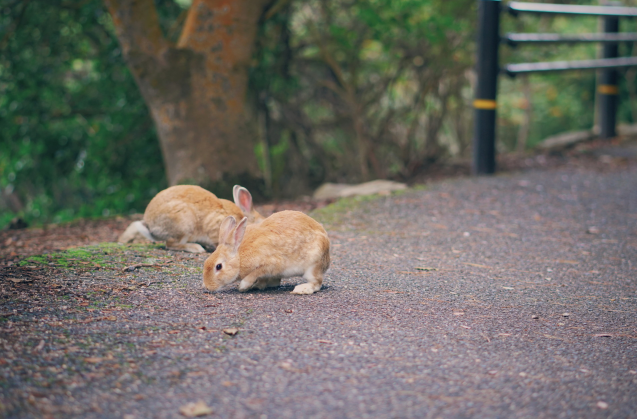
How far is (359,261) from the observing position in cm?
479

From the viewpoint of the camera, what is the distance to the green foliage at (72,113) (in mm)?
8578

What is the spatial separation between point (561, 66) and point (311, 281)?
22.8 ft

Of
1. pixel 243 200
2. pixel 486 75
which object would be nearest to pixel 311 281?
pixel 243 200

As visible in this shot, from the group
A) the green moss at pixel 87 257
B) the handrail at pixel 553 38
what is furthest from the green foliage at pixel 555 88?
the green moss at pixel 87 257

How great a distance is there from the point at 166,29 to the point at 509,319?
7.17 metres

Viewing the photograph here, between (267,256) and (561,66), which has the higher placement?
(561,66)

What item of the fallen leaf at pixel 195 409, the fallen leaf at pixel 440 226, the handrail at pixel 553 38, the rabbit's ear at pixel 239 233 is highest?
the handrail at pixel 553 38

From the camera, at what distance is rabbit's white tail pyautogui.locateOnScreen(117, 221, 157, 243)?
16.5 ft

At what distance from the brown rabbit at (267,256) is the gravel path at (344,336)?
12 centimetres

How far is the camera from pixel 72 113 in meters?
8.77

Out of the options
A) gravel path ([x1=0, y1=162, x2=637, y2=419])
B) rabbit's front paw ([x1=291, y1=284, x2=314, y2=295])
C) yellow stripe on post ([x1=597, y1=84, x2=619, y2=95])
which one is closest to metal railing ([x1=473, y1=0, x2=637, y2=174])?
yellow stripe on post ([x1=597, y1=84, x2=619, y2=95])

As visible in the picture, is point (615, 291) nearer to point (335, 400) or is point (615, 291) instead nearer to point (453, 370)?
point (453, 370)

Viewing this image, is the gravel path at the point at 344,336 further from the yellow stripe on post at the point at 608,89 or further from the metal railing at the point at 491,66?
the yellow stripe on post at the point at 608,89

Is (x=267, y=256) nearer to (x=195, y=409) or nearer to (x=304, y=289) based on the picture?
(x=304, y=289)
